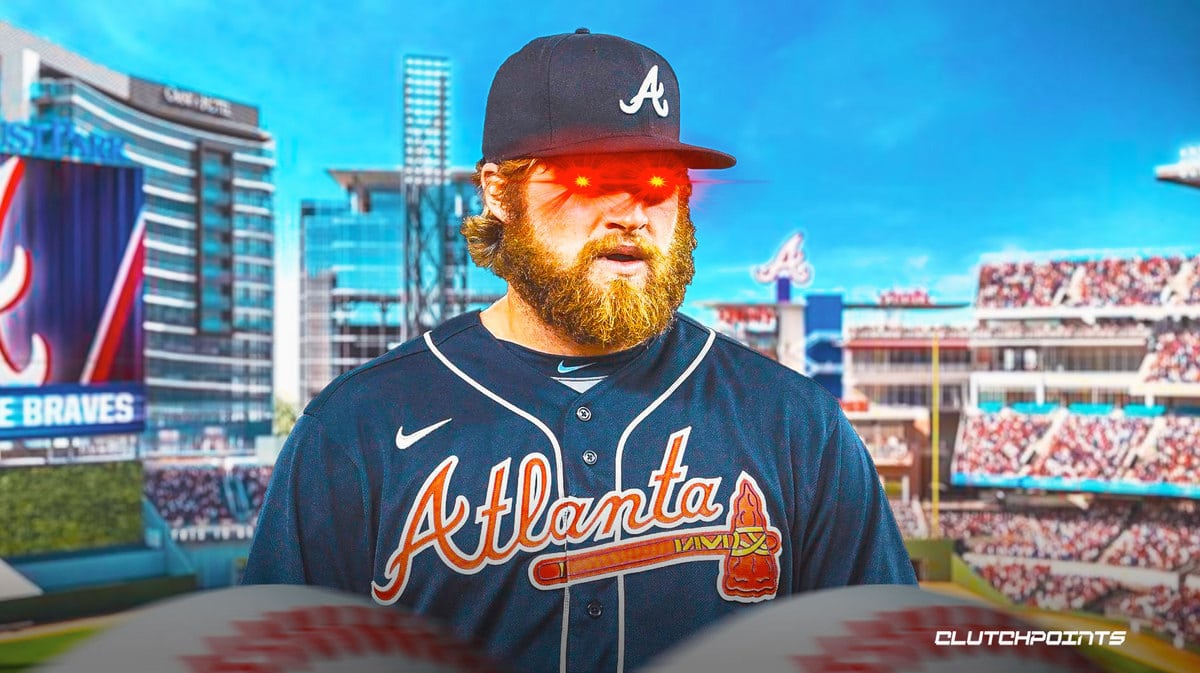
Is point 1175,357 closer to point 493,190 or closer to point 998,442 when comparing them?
point 998,442

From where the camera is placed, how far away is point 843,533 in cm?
134

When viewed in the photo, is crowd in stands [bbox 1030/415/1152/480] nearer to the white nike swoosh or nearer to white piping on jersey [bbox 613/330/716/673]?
white piping on jersey [bbox 613/330/716/673]

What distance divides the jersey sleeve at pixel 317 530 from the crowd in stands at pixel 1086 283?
62.1 ft

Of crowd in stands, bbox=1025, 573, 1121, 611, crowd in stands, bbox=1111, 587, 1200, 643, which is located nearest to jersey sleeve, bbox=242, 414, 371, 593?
crowd in stands, bbox=1111, 587, 1200, 643

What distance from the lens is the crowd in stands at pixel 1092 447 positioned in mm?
16453

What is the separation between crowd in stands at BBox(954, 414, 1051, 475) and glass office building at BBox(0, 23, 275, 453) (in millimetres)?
19280

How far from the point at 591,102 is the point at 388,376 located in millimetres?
498

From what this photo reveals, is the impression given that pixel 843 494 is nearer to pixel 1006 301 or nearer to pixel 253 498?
pixel 253 498

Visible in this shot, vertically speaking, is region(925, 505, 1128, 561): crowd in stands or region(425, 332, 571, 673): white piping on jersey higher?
region(425, 332, 571, 673): white piping on jersey

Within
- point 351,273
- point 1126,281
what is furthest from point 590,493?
point 351,273

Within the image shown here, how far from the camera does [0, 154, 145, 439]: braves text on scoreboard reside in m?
11.6

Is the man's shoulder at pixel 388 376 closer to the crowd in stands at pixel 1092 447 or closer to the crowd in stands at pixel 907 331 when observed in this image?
the crowd in stands at pixel 1092 447

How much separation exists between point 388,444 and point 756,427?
0.52 metres

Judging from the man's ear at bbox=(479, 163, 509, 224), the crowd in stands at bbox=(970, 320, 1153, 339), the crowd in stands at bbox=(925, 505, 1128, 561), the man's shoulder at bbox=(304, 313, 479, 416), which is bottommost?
the crowd in stands at bbox=(925, 505, 1128, 561)
